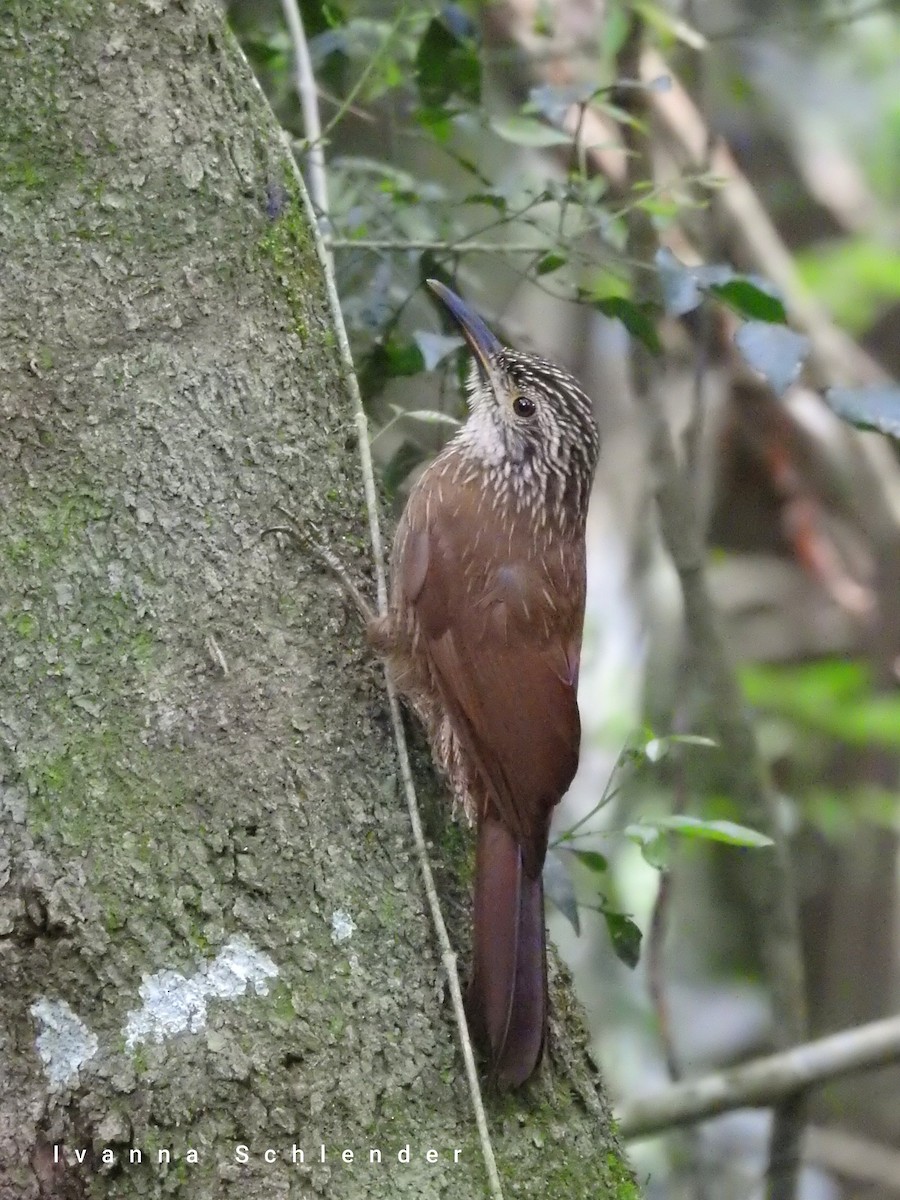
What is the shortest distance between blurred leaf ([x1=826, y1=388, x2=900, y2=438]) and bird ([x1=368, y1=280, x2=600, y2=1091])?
614 millimetres

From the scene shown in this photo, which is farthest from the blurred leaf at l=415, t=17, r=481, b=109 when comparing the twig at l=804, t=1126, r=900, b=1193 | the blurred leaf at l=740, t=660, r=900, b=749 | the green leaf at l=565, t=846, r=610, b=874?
the twig at l=804, t=1126, r=900, b=1193

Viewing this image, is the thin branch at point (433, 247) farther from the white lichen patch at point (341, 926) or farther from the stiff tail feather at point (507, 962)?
the white lichen patch at point (341, 926)

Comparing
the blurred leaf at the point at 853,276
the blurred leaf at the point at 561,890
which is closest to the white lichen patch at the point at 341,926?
the blurred leaf at the point at 561,890

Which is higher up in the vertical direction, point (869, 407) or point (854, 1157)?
point (869, 407)

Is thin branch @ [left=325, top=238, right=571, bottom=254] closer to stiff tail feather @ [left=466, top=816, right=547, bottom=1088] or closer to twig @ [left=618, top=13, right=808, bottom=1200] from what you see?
twig @ [left=618, top=13, right=808, bottom=1200]

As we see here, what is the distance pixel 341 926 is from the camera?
176cm

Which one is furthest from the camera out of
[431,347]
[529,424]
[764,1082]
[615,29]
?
[615,29]

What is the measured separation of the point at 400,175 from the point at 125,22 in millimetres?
948

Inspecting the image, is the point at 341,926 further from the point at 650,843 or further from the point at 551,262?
the point at 551,262

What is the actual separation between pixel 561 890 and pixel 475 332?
1114 millimetres

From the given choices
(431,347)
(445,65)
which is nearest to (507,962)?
(431,347)

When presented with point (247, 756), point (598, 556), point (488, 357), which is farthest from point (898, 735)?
point (247, 756)

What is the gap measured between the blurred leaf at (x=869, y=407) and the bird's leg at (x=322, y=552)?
0.88 metres

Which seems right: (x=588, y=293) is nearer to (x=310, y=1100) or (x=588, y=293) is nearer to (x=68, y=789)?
(x=68, y=789)
